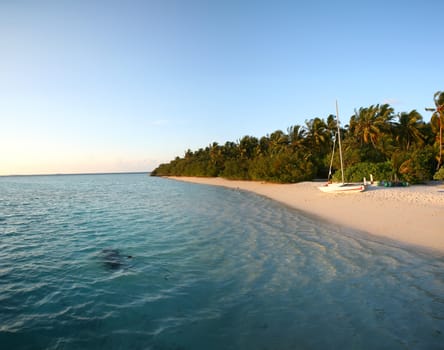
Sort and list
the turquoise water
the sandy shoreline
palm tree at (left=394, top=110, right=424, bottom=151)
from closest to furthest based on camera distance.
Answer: the turquoise water → the sandy shoreline → palm tree at (left=394, top=110, right=424, bottom=151)

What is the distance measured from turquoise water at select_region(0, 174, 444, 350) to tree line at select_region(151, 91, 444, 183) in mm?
21328

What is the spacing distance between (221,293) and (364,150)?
3877cm

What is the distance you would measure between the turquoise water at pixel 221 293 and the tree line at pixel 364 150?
21328mm

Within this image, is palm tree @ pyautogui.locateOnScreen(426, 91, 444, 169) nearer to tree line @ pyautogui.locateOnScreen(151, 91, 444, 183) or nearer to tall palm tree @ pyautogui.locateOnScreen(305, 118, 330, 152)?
tree line @ pyautogui.locateOnScreen(151, 91, 444, 183)

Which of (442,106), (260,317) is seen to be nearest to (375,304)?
(260,317)

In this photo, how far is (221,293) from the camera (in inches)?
268

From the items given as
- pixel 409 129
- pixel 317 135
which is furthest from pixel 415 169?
pixel 317 135

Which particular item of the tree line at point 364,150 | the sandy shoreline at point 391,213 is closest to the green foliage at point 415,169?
the tree line at point 364,150

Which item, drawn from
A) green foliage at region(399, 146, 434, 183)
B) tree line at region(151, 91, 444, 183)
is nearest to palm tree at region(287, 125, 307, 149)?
tree line at region(151, 91, 444, 183)

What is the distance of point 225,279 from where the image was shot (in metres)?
7.75

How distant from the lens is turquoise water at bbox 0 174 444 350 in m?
4.93

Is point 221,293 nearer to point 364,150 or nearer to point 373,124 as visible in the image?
point 364,150

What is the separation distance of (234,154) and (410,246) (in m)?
66.1

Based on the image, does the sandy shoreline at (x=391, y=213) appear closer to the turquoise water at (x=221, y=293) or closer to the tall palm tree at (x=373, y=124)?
the turquoise water at (x=221, y=293)
